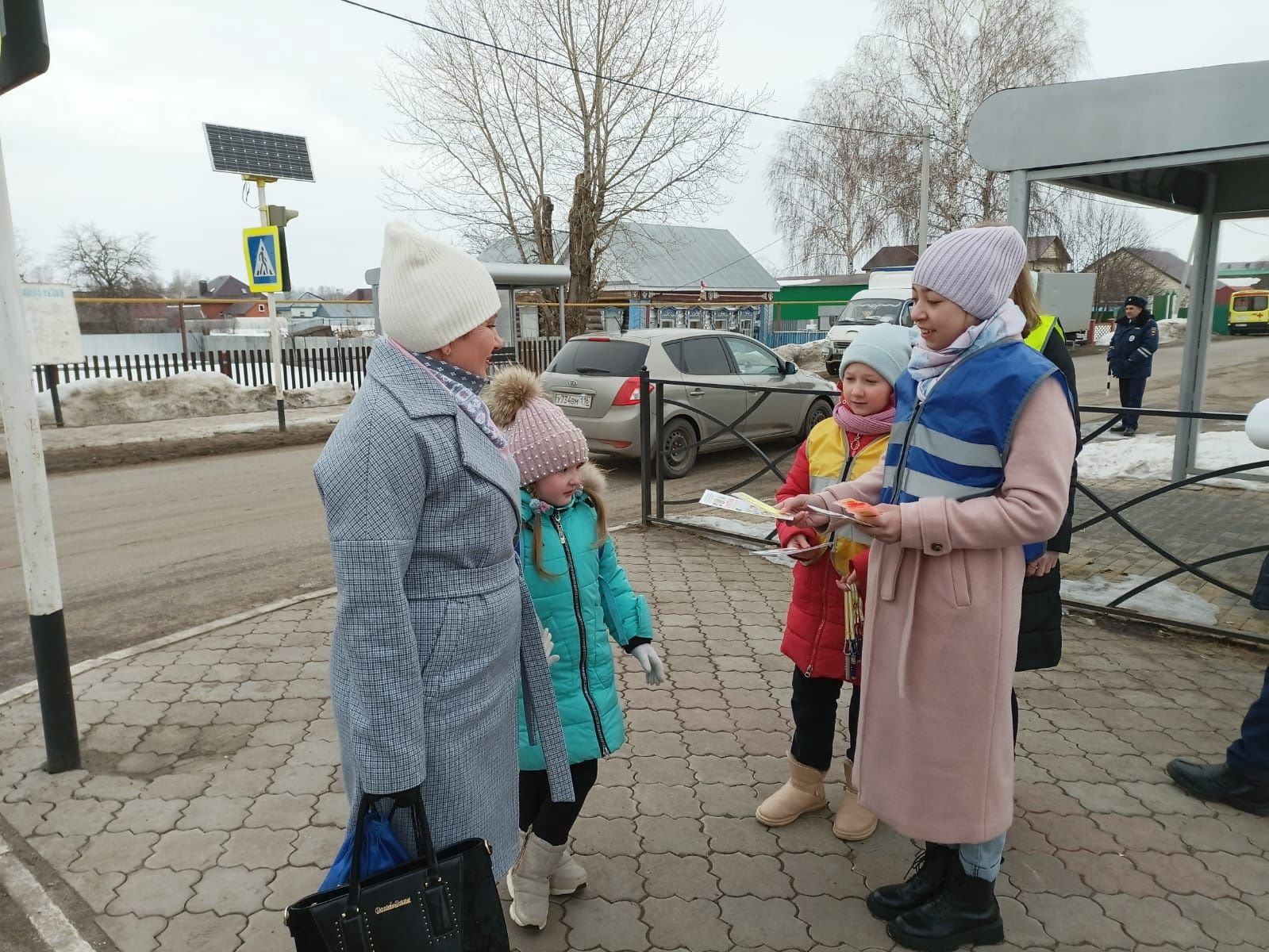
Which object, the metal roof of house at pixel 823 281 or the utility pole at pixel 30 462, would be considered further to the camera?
the metal roof of house at pixel 823 281

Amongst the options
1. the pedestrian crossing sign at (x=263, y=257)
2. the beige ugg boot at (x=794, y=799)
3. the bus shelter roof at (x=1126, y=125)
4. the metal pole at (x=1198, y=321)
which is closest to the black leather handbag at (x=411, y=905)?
the beige ugg boot at (x=794, y=799)

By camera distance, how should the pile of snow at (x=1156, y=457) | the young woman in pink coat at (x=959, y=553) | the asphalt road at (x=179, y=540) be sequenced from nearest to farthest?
the young woman in pink coat at (x=959, y=553), the asphalt road at (x=179, y=540), the pile of snow at (x=1156, y=457)

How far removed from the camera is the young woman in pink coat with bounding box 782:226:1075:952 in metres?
2.04

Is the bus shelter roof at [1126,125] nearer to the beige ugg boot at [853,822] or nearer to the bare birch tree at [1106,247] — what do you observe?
the beige ugg boot at [853,822]

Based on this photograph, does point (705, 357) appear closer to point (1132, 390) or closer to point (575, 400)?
point (575, 400)

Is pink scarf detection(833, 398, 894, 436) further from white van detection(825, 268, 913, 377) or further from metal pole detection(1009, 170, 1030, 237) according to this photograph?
white van detection(825, 268, 913, 377)

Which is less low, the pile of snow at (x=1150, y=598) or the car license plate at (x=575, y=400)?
the car license plate at (x=575, y=400)

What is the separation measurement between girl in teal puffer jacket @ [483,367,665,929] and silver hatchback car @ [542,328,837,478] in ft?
20.1

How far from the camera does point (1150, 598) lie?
5.19 metres

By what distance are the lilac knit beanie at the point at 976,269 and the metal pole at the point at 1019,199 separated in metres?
3.97

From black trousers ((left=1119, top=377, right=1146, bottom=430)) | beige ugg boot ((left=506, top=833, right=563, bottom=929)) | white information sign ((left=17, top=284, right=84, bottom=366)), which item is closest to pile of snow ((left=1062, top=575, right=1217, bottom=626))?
beige ugg boot ((left=506, top=833, right=563, bottom=929))

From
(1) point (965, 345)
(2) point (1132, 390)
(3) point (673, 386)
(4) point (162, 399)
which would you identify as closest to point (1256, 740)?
(1) point (965, 345)

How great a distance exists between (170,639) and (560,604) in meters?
3.27

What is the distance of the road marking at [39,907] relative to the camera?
2445mm
